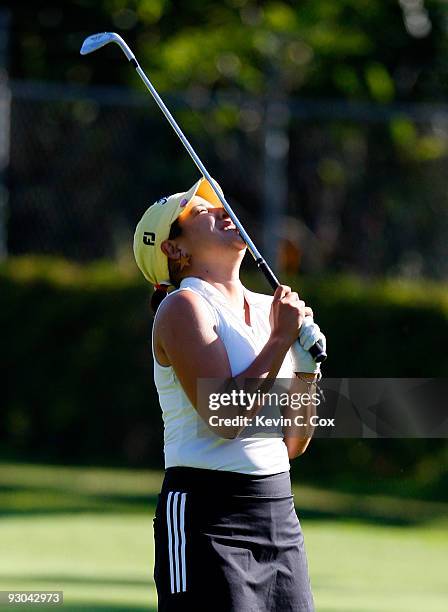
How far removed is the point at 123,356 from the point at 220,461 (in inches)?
363

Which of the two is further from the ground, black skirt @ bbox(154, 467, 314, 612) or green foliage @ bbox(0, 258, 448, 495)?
black skirt @ bbox(154, 467, 314, 612)

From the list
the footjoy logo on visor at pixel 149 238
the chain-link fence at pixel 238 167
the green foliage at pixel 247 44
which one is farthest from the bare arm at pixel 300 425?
the green foliage at pixel 247 44

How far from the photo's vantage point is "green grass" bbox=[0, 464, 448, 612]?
26.1 ft

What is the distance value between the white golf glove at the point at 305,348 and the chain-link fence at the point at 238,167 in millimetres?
8572

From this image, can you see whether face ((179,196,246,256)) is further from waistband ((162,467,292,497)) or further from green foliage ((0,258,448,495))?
green foliage ((0,258,448,495))

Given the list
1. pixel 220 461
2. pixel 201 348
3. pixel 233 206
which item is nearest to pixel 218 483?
pixel 220 461

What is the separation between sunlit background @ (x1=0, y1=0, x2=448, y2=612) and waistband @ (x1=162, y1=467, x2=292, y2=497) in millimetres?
6167

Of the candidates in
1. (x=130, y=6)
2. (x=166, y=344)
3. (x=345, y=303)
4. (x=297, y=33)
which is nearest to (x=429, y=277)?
(x=345, y=303)

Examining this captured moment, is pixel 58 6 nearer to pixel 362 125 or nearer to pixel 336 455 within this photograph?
pixel 362 125

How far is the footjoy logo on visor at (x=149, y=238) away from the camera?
14.7 ft

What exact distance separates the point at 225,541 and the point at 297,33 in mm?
10943

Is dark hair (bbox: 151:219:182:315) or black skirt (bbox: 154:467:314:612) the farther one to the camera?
dark hair (bbox: 151:219:182:315)

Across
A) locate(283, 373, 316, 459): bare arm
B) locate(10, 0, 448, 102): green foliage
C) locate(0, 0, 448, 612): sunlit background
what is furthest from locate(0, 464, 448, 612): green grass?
locate(10, 0, 448, 102): green foliage

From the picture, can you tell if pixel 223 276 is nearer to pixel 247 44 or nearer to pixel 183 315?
pixel 183 315
